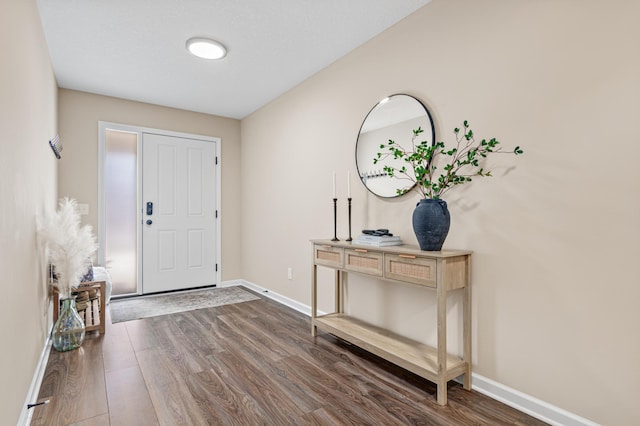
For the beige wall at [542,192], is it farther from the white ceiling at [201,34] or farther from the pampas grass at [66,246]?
the pampas grass at [66,246]

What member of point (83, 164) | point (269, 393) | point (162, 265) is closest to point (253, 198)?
point (162, 265)

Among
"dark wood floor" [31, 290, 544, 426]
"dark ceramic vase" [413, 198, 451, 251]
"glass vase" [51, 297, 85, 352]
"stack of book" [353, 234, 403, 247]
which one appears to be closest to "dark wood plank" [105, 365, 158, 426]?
"dark wood floor" [31, 290, 544, 426]

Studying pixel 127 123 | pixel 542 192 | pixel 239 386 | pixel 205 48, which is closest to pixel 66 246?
pixel 239 386

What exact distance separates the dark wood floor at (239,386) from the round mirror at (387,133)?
1278mm

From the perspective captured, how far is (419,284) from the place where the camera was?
1921mm

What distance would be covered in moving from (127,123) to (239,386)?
3.54 m

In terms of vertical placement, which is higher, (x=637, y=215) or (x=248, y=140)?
(x=248, y=140)

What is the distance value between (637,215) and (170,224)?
4.50 meters

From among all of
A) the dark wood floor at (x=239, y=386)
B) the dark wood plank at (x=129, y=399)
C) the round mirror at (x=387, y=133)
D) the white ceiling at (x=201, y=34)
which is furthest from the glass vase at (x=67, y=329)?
the round mirror at (x=387, y=133)

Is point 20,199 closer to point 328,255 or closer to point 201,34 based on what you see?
point 201,34

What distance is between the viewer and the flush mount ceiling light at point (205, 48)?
268 cm

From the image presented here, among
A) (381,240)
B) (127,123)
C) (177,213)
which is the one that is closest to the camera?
(381,240)

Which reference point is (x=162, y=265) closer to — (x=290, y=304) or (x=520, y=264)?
(x=290, y=304)

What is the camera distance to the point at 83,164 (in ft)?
12.6
